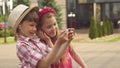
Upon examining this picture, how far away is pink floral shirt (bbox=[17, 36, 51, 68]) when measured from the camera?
2.82 m

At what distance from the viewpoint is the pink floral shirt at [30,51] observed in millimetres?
2818

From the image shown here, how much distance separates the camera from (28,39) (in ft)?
9.50

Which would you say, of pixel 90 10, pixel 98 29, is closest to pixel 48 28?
pixel 98 29

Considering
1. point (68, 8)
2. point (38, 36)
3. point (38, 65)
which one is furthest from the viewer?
point (68, 8)

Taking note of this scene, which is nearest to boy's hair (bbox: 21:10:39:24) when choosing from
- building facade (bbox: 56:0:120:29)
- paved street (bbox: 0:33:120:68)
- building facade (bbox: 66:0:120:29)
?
paved street (bbox: 0:33:120:68)

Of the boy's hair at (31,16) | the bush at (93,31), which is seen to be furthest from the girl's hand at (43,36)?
the bush at (93,31)

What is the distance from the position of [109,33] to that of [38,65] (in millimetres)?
42848

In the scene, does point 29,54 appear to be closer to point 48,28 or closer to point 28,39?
point 28,39

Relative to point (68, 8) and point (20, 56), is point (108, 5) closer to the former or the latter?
point (68, 8)

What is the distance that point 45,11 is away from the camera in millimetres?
3012

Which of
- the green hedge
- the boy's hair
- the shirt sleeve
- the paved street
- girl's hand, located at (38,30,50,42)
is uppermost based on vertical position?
the boy's hair

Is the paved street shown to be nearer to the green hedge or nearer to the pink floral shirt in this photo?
the pink floral shirt

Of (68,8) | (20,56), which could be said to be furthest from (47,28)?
(68,8)

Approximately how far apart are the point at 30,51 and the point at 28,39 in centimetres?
9
